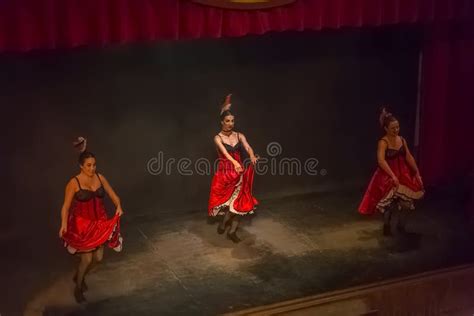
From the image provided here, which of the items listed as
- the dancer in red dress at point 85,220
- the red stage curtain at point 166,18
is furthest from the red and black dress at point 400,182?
the dancer in red dress at point 85,220

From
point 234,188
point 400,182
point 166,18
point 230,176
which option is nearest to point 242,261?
point 234,188

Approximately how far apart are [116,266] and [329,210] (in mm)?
2670

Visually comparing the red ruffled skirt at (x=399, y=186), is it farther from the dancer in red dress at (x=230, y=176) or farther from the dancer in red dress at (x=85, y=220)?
the dancer in red dress at (x=85, y=220)

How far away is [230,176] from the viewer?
7.22 m

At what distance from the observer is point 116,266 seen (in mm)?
6977

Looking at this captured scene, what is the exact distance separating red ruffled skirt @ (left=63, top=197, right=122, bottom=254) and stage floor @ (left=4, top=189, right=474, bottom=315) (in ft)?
1.85

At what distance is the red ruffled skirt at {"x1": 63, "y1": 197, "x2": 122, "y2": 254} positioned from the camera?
20.0 ft

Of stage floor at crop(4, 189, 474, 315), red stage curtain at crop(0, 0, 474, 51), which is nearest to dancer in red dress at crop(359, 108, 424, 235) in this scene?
stage floor at crop(4, 189, 474, 315)

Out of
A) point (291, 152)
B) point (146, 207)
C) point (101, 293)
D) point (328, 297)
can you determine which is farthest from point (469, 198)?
point (101, 293)

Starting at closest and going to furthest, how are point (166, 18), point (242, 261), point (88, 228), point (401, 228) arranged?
point (88, 228) → point (166, 18) → point (242, 261) → point (401, 228)

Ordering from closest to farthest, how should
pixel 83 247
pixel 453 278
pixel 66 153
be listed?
1. pixel 83 247
2. pixel 453 278
3. pixel 66 153

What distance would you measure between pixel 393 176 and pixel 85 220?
3.03 meters

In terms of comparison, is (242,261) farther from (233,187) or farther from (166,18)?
(166,18)

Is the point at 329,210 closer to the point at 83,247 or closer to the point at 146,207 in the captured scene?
the point at 146,207
